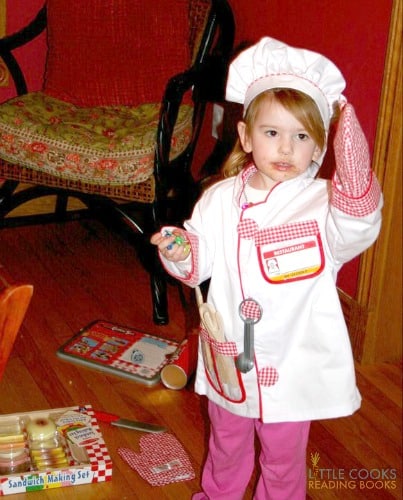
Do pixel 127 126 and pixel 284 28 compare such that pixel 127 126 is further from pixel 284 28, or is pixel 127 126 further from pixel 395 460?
pixel 395 460

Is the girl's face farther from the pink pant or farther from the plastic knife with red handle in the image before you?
the plastic knife with red handle

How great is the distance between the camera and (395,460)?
74.7 inches

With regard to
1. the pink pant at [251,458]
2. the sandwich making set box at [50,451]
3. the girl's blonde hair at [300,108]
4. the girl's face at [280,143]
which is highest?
the girl's blonde hair at [300,108]

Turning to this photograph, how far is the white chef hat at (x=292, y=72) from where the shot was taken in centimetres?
140

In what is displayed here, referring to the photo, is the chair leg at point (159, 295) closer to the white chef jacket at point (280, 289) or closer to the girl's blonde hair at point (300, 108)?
the white chef jacket at point (280, 289)

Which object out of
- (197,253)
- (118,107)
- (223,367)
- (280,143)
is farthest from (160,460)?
(118,107)

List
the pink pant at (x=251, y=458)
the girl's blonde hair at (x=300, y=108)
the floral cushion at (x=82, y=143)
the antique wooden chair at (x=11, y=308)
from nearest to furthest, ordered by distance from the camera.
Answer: the antique wooden chair at (x=11, y=308), the girl's blonde hair at (x=300, y=108), the pink pant at (x=251, y=458), the floral cushion at (x=82, y=143)

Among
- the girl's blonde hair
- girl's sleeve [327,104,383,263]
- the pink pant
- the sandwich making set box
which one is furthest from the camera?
the sandwich making set box

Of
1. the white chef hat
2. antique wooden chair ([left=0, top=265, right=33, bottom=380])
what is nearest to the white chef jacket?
the white chef hat

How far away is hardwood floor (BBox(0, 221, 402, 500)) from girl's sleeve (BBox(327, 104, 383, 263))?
678mm

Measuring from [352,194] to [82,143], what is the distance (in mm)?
1144

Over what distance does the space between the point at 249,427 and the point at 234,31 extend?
1415 mm

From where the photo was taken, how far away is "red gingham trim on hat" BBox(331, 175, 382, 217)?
4.28 ft

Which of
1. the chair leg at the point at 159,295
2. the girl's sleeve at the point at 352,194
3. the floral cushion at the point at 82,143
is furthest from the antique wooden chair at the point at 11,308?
the chair leg at the point at 159,295
